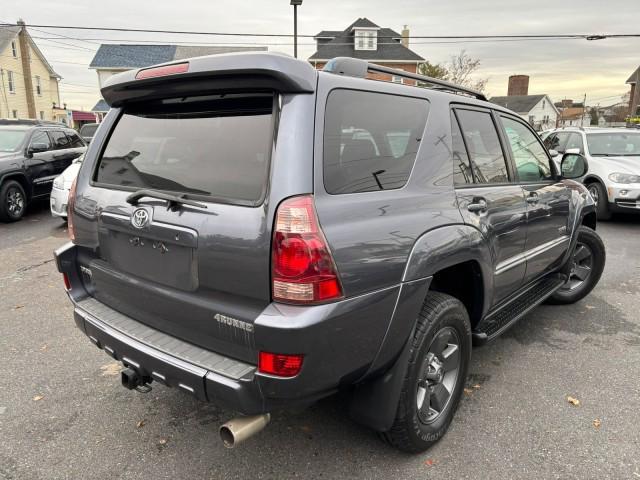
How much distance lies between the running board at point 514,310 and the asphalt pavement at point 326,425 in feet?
1.42

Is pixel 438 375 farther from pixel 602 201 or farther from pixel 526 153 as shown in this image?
pixel 602 201

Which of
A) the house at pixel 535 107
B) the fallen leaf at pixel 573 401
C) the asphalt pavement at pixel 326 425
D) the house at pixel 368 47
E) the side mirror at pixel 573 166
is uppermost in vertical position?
the house at pixel 368 47

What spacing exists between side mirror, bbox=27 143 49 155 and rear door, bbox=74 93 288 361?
7935mm

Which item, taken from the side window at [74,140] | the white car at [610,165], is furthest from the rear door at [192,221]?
the side window at [74,140]

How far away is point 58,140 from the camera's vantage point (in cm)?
994

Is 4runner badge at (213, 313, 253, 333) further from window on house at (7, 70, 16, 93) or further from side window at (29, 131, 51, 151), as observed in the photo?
window on house at (7, 70, 16, 93)

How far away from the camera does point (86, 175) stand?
2672 millimetres

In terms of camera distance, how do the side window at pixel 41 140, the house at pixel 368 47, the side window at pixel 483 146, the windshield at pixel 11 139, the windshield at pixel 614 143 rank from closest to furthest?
the side window at pixel 483 146, the windshield at pixel 11 139, the side window at pixel 41 140, the windshield at pixel 614 143, the house at pixel 368 47

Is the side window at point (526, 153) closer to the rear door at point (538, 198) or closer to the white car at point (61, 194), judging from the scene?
the rear door at point (538, 198)

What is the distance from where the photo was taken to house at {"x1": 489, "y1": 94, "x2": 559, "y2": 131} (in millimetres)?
61978

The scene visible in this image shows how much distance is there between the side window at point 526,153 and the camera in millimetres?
3418

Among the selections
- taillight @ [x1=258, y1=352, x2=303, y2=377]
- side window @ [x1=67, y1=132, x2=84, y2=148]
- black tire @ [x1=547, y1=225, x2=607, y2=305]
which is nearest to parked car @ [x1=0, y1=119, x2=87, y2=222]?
side window @ [x1=67, y1=132, x2=84, y2=148]

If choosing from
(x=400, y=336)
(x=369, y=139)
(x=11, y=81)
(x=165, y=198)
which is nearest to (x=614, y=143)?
(x=369, y=139)

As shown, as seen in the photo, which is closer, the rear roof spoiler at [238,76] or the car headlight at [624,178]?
the rear roof spoiler at [238,76]
